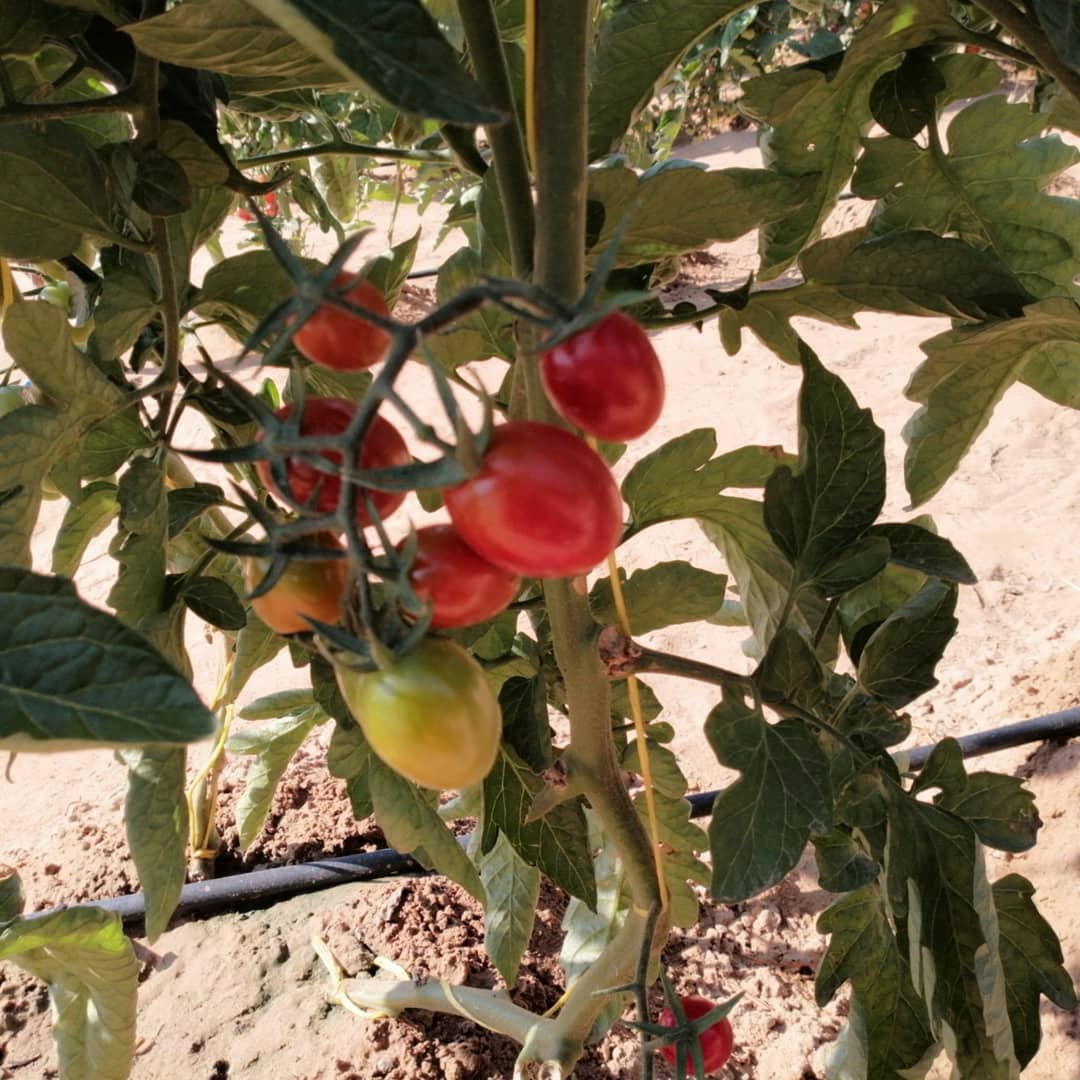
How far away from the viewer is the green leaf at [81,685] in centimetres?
35

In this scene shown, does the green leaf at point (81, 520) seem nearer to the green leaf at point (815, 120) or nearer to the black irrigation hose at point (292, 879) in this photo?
the green leaf at point (815, 120)

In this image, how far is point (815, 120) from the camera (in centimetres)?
76

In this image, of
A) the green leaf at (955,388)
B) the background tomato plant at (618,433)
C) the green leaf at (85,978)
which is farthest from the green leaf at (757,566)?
the green leaf at (85,978)

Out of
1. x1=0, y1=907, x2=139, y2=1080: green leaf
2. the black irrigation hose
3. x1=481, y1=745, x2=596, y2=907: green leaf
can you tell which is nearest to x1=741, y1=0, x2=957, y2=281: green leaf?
x1=481, y1=745, x2=596, y2=907: green leaf

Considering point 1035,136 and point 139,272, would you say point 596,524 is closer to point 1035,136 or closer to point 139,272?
point 139,272

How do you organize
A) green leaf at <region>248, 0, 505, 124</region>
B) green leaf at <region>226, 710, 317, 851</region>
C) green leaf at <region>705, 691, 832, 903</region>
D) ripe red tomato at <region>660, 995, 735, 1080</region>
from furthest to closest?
green leaf at <region>226, 710, 317, 851</region> < ripe red tomato at <region>660, 995, 735, 1080</region> < green leaf at <region>705, 691, 832, 903</region> < green leaf at <region>248, 0, 505, 124</region>

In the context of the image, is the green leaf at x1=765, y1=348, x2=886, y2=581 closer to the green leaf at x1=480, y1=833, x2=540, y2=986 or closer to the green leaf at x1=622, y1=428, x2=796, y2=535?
the green leaf at x1=622, y1=428, x2=796, y2=535

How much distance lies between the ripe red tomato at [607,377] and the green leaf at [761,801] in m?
0.27

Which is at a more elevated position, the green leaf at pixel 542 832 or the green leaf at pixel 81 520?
the green leaf at pixel 81 520

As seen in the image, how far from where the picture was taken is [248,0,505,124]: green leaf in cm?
33

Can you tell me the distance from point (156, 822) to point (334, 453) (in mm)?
334

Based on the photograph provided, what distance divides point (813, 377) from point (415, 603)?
385 mm

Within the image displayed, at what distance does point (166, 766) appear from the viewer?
661 millimetres

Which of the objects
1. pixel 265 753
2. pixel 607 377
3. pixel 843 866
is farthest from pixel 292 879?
pixel 607 377
